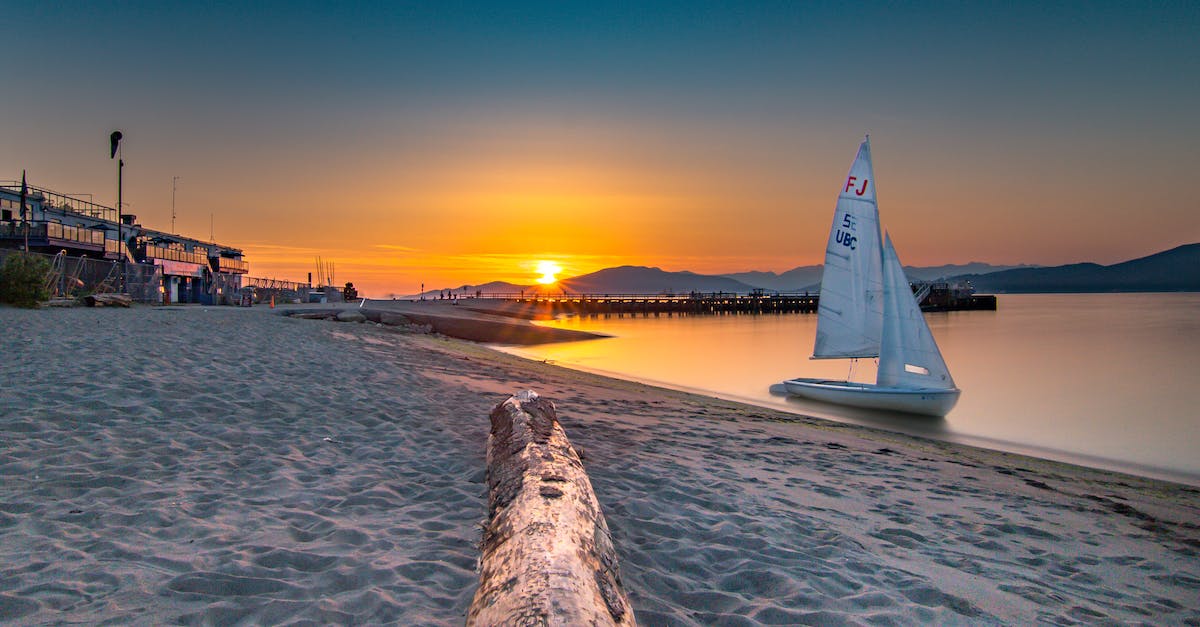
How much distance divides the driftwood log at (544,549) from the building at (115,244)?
42.1 metres

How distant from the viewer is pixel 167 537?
181 inches

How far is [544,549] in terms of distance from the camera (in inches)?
151

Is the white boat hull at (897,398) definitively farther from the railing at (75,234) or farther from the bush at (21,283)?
the railing at (75,234)

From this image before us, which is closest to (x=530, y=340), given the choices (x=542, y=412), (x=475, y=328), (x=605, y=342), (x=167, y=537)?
(x=475, y=328)

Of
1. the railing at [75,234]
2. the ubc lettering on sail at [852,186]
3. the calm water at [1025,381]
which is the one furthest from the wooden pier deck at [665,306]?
the ubc lettering on sail at [852,186]

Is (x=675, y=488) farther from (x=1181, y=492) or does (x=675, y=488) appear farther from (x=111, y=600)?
(x=1181, y=492)

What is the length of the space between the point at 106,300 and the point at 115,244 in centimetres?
3494

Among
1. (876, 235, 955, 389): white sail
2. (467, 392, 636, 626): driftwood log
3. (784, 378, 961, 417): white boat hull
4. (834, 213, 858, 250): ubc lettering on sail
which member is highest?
(834, 213, 858, 250): ubc lettering on sail

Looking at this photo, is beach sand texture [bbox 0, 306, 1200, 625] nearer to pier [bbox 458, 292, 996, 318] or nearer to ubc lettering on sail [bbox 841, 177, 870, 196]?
ubc lettering on sail [bbox 841, 177, 870, 196]

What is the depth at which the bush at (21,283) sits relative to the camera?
23469mm

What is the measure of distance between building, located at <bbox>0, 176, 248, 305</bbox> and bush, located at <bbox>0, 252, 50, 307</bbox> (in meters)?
13.8

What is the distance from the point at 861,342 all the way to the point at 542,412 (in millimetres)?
15568

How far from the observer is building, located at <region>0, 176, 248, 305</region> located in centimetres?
4328

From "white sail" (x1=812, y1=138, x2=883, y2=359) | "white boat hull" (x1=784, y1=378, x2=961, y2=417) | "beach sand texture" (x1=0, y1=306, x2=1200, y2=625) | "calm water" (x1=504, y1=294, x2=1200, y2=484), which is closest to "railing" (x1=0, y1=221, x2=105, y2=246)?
"calm water" (x1=504, y1=294, x2=1200, y2=484)
